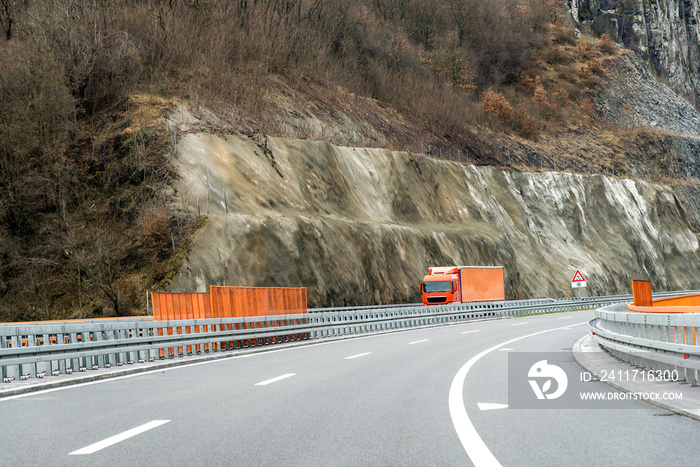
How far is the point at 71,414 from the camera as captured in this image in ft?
30.4

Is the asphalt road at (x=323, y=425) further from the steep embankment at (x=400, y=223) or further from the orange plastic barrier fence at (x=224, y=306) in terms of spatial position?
the steep embankment at (x=400, y=223)

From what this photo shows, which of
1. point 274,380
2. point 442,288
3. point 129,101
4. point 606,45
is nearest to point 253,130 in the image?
point 129,101

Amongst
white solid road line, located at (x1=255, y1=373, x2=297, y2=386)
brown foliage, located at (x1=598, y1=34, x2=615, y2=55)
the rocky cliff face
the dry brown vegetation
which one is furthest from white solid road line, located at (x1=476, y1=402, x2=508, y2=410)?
the rocky cliff face

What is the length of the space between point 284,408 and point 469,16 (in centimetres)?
8957

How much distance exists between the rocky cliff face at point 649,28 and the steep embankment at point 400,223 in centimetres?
3533

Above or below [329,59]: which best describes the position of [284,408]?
below

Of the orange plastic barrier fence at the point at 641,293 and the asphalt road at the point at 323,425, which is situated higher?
the asphalt road at the point at 323,425

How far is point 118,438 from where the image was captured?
7438 mm

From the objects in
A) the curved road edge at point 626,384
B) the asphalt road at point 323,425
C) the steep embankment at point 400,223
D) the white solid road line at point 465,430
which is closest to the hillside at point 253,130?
the steep embankment at point 400,223

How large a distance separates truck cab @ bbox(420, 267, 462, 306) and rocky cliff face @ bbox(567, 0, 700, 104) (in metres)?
81.2

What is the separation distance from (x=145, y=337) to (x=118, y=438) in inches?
393

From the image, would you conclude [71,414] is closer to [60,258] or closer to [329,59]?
[60,258]

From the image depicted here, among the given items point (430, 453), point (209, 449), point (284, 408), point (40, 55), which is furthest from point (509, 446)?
point (40, 55)

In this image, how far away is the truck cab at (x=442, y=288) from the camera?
142 feet
